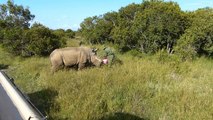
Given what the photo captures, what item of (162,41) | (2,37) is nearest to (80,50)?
(162,41)

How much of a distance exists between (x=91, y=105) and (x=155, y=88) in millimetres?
2026

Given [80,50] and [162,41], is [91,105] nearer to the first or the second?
[80,50]

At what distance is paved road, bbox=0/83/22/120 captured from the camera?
258 cm

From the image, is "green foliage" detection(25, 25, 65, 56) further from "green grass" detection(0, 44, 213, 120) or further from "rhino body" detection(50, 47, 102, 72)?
"green grass" detection(0, 44, 213, 120)

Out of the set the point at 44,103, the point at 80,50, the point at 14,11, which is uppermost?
the point at 14,11

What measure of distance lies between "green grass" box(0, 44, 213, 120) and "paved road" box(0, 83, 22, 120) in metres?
2.06

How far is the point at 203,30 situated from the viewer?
12.3m

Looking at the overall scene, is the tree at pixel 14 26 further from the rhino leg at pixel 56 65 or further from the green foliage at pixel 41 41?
the rhino leg at pixel 56 65

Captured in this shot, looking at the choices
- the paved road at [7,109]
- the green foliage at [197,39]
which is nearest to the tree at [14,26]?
the green foliage at [197,39]

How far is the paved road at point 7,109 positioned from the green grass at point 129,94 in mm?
2062

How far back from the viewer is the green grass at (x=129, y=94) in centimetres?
552

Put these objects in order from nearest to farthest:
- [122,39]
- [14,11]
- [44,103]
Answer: [44,103]
[122,39]
[14,11]

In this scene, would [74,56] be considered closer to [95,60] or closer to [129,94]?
[95,60]

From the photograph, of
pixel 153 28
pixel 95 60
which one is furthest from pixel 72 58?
pixel 153 28
